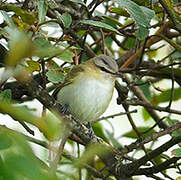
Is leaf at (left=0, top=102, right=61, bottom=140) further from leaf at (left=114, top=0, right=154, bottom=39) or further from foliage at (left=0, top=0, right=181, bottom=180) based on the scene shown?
leaf at (left=114, top=0, right=154, bottom=39)

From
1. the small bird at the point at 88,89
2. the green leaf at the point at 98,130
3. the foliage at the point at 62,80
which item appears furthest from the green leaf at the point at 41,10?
the green leaf at the point at 98,130

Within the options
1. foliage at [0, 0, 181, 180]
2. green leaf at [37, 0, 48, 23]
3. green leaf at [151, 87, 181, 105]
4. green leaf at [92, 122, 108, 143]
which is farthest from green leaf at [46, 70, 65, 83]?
green leaf at [151, 87, 181, 105]

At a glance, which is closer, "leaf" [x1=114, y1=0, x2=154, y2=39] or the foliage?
the foliage

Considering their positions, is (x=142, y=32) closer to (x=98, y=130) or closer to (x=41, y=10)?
(x=41, y=10)

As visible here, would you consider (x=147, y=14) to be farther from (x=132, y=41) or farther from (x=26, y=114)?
(x=132, y=41)

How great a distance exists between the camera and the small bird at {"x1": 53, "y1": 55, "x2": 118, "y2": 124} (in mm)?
2293

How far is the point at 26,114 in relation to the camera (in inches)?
14.7

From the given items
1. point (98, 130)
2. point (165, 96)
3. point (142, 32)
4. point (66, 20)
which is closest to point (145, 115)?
point (165, 96)

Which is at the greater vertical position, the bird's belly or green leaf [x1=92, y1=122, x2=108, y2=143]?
the bird's belly

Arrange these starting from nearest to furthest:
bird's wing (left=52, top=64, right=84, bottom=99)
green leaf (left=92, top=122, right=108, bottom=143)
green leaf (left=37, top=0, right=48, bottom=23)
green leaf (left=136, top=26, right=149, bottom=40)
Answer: green leaf (left=37, top=0, right=48, bottom=23) < green leaf (left=136, top=26, right=149, bottom=40) < bird's wing (left=52, top=64, right=84, bottom=99) < green leaf (left=92, top=122, right=108, bottom=143)

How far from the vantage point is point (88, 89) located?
2350 mm

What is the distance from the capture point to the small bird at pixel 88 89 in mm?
2293

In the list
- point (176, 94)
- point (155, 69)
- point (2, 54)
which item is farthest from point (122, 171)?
point (176, 94)

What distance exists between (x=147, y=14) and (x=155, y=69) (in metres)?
0.82
